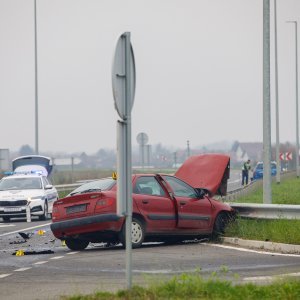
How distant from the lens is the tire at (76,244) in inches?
795

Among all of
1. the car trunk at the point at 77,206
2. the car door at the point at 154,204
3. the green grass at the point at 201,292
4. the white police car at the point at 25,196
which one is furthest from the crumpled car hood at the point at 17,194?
the green grass at the point at 201,292

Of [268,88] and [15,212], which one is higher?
[268,88]

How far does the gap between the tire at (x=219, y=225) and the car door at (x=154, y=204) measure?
100cm

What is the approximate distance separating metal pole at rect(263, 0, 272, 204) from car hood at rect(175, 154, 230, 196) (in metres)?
1.24

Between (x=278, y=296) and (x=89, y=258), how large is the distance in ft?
24.5

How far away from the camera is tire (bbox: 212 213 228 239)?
2089 centimetres

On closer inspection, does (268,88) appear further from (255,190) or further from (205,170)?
(255,190)

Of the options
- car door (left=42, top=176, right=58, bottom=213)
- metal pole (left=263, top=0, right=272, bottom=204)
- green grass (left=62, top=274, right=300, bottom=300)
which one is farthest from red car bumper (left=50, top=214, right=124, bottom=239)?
car door (left=42, top=176, right=58, bottom=213)

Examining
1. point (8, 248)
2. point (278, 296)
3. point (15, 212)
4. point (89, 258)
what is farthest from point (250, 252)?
point (15, 212)

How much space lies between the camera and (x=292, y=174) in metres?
80.8

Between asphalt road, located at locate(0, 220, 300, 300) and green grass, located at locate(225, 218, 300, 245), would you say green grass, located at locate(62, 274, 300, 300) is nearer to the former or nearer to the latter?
asphalt road, located at locate(0, 220, 300, 300)

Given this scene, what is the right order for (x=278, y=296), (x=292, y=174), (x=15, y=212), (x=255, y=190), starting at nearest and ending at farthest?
(x=278, y=296) → (x=15, y=212) → (x=255, y=190) → (x=292, y=174)

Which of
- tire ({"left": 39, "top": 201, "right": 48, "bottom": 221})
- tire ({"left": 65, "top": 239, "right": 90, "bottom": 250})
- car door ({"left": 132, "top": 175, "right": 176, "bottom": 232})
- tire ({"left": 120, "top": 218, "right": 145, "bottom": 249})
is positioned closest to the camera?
tire ({"left": 120, "top": 218, "right": 145, "bottom": 249})

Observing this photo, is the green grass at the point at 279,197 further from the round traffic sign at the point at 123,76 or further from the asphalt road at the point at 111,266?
the round traffic sign at the point at 123,76
